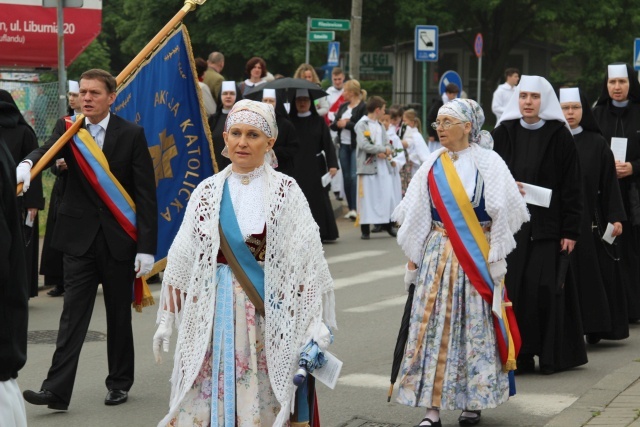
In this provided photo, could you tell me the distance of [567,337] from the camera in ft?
30.0

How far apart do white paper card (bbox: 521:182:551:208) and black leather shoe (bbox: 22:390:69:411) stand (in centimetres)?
319

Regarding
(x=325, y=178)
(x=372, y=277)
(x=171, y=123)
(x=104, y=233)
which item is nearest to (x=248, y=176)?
(x=104, y=233)

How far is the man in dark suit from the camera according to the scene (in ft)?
26.2

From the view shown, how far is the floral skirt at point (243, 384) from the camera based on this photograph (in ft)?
19.5

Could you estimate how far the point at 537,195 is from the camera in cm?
857

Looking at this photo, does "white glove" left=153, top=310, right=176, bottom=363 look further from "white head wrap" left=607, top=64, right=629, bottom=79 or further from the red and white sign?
the red and white sign

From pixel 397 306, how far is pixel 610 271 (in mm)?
2245

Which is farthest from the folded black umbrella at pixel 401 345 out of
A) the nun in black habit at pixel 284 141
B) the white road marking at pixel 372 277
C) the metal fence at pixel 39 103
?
the metal fence at pixel 39 103

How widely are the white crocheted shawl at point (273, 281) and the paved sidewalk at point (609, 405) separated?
74.6 inches

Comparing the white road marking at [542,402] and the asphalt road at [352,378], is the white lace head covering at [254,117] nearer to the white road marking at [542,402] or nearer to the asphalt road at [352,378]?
the asphalt road at [352,378]

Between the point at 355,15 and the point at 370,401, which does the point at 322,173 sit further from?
the point at 355,15

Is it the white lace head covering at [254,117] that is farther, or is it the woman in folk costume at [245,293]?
the white lace head covering at [254,117]

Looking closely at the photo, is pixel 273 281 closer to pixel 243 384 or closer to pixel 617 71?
pixel 243 384

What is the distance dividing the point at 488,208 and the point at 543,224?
1585 mm
